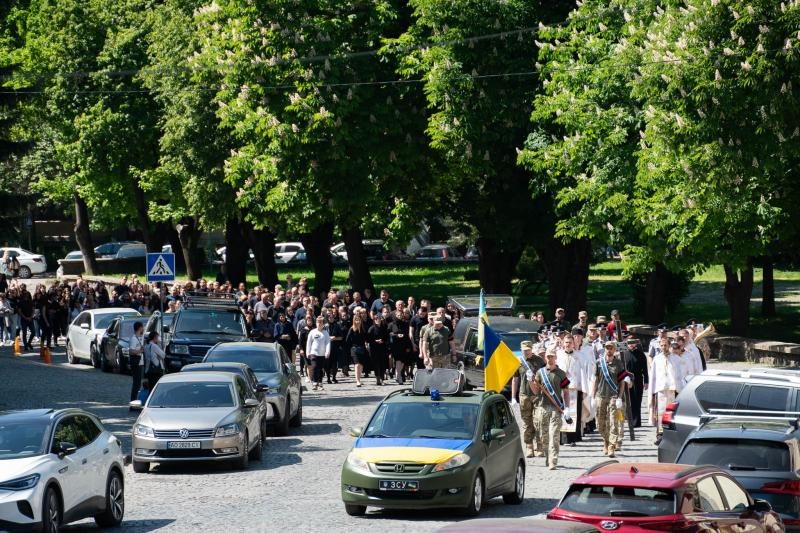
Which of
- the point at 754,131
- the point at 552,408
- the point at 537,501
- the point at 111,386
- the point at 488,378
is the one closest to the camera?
the point at 537,501

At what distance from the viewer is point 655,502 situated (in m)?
11.5

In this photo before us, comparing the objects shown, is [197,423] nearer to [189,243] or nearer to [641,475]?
[641,475]

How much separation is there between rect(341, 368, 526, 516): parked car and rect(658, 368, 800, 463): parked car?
6.65 ft

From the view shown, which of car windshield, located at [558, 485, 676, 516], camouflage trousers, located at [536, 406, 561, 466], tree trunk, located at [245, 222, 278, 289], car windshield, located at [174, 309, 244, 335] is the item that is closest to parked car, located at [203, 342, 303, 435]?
car windshield, located at [174, 309, 244, 335]

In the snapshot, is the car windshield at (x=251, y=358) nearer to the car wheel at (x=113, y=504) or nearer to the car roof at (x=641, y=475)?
the car wheel at (x=113, y=504)

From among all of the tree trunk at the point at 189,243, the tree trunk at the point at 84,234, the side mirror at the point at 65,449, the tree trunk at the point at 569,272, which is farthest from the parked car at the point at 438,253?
the side mirror at the point at 65,449

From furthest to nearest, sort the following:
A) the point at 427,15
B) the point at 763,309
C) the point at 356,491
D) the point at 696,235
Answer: the point at 763,309 → the point at 427,15 → the point at 696,235 → the point at 356,491

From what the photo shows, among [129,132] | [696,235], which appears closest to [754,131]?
[696,235]

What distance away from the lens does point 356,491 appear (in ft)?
54.1

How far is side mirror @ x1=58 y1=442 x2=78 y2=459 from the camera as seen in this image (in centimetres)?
1506

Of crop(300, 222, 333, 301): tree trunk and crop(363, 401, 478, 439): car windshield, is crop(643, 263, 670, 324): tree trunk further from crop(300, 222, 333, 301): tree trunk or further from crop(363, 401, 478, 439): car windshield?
crop(363, 401, 478, 439): car windshield

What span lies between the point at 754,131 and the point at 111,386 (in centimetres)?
1595

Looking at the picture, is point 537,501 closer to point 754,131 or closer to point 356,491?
point 356,491

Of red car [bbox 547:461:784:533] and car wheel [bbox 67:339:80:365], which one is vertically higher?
red car [bbox 547:461:784:533]
